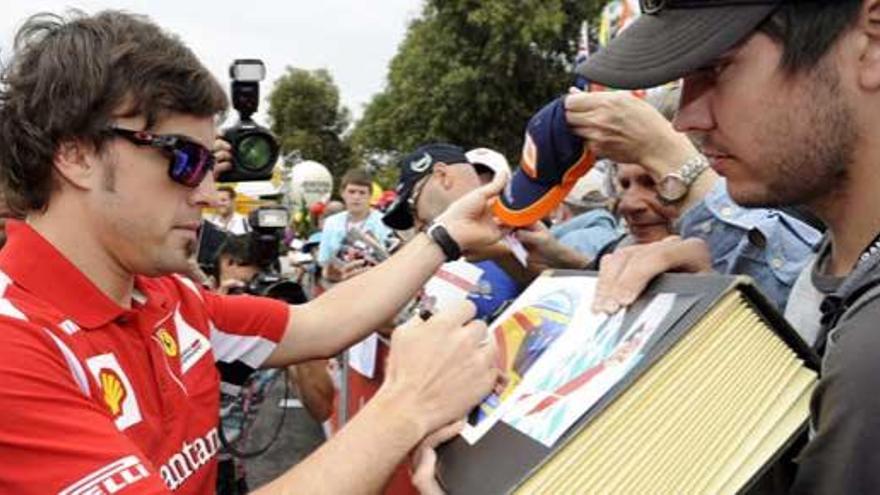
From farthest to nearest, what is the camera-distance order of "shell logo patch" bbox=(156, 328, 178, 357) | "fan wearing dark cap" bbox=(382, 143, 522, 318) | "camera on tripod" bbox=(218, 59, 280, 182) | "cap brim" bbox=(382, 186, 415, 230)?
1. "cap brim" bbox=(382, 186, 415, 230)
2. "fan wearing dark cap" bbox=(382, 143, 522, 318)
3. "camera on tripod" bbox=(218, 59, 280, 182)
4. "shell logo patch" bbox=(156, 328, 178, 357)

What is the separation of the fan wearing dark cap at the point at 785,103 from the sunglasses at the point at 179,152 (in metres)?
1.06

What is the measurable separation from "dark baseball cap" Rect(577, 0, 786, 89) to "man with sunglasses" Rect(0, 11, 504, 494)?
18.5 inches

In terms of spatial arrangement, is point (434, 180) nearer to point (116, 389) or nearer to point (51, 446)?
point (116, 389)

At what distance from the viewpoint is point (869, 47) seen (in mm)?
1115

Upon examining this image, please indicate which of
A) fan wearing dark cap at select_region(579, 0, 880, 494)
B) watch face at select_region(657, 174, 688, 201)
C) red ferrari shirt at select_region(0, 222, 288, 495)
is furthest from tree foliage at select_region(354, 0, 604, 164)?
fan wearing dark cap at select_region(579, 0, 880, 494)

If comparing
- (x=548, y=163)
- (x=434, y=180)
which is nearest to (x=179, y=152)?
(x=548, y=163)

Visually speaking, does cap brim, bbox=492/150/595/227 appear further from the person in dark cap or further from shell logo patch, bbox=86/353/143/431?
the person in dark cap

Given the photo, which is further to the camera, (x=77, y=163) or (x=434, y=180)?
(x=434, y=180)

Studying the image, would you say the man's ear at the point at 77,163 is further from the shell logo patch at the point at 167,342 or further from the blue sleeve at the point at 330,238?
the blue sleeve at the point at 330,238

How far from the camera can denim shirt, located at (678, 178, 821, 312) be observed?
166 centimetres

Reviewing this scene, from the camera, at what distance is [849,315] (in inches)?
37.4

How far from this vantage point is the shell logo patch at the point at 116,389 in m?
1.76

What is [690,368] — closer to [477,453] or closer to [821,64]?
[477,453]

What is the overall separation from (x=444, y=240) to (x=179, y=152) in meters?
0.83
